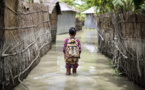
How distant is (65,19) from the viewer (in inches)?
1067

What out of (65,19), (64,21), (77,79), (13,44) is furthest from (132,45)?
(65,19)

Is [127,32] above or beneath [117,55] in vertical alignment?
above

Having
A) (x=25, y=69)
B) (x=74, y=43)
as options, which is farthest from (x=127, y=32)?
(x=25, y=69)

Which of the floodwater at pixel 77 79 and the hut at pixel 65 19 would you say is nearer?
the floodwater at pixel 77 79

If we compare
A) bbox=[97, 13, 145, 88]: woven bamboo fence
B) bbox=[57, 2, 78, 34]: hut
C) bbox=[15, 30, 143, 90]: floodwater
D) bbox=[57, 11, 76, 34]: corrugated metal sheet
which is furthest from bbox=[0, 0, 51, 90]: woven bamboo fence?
bbox=[57, 2, 78, 34]: hut

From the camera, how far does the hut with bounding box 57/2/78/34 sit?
2474 centimetres

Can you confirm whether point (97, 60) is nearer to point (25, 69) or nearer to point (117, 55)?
point (117, 55)

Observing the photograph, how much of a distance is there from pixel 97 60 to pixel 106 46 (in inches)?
41.1

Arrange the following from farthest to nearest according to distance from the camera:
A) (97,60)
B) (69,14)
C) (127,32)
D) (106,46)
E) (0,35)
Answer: (69,14) → (106,46) → (97,60) → (127,32) → (0,35)

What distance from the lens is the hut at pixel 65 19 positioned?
24.7 metres

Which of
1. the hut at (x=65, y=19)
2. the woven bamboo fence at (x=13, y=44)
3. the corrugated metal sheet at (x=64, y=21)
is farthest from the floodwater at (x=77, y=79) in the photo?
the hut at (x=65, y=19)

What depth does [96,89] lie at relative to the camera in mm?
5684

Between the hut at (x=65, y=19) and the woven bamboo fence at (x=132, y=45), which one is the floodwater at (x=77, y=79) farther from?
the hut at (x=65, y=19)

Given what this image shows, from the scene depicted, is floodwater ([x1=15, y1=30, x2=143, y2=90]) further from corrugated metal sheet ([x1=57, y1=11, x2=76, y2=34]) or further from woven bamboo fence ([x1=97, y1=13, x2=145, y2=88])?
corrugated metal sheet ([x1=57, y1=11, x2=76, y2=34])
